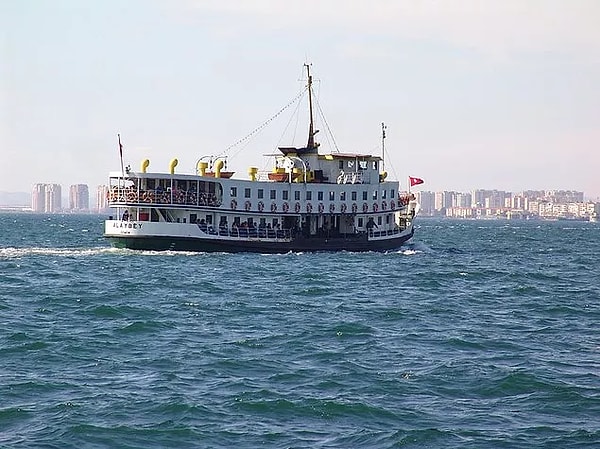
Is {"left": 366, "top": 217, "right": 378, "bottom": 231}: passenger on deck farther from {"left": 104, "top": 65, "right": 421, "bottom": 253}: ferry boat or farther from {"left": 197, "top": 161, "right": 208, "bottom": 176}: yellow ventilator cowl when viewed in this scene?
{"left": 197, "top": 161, "right": 208, "bottom": 176}: yellow ventilator cowl

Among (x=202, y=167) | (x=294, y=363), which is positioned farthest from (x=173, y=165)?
(x=294, y=363)

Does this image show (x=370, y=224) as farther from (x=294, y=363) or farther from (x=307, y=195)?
(x=294, y=363)

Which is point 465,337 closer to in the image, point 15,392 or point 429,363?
point 429,363

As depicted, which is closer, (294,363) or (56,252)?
(294,363)

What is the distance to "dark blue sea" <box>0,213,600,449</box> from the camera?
18.5 metres

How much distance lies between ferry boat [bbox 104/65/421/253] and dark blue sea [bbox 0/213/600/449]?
1254 cm

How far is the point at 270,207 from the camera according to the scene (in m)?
62.2

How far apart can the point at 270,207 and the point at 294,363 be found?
38108mm

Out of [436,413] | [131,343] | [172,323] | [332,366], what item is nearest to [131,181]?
[172,323]

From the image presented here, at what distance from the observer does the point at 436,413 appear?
19781 mm

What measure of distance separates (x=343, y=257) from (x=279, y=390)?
128ft

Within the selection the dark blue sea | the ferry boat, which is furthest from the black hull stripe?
the dark blue sea

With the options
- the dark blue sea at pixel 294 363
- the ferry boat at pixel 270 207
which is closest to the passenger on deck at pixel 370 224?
the ferry boat at pixel 270 207

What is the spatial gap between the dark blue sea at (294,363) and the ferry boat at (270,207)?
41.1 feet
